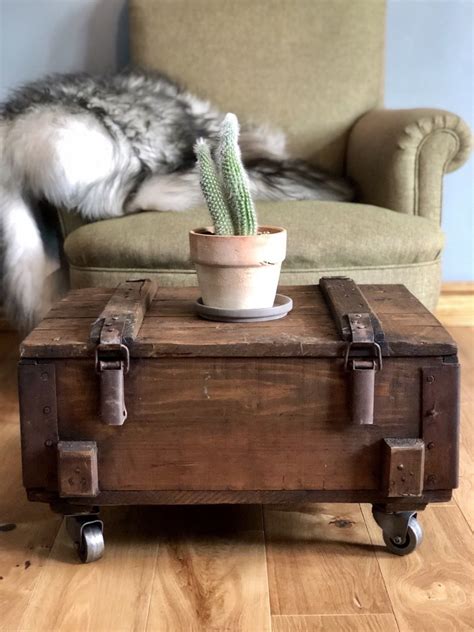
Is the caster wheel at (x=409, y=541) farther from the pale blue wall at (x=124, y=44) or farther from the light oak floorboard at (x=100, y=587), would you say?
the pale blue wall at (x=124, y=44)

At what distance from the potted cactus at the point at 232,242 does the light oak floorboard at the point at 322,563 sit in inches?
14.2

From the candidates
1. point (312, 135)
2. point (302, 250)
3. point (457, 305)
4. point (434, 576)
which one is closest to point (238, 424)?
point (434, 576)

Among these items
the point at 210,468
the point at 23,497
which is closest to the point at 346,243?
the point at 210,468

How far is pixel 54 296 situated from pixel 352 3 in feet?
3.66

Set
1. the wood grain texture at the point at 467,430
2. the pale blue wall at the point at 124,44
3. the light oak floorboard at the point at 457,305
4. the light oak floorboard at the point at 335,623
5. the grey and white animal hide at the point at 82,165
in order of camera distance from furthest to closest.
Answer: the light oak floorboard at the point at 457,305
the pale blue wall at the point at 124,44
the grey and white animal hide at the point at 82,165
the wood grain texture at the point at 467,430
the light oak floorboard at the point at 335,623

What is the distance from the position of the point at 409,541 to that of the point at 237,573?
0.25 m

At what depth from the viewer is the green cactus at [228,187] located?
3.92 feet

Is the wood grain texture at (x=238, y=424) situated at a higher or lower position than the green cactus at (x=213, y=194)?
lower

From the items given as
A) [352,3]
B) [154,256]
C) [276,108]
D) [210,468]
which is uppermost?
[352,3]

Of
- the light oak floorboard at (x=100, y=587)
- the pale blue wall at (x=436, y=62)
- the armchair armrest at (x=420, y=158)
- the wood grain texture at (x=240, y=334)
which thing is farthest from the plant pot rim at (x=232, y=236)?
the pale blue wall at (x=436, y=62)

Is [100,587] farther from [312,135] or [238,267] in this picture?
[312,135]

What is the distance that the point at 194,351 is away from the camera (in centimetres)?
113

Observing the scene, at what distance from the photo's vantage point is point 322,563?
122 cm

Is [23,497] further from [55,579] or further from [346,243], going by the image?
[346,243]
